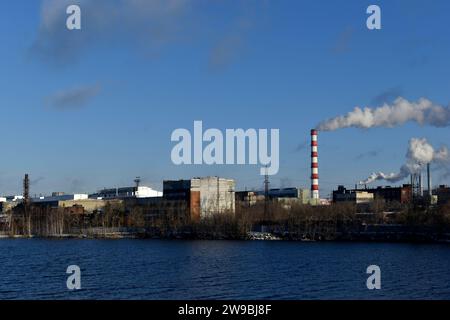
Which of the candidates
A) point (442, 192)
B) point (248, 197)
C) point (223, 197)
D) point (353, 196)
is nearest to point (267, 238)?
point (223, 197)

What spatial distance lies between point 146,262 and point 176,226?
57837 millimetres

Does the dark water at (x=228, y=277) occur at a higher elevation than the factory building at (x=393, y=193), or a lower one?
lower

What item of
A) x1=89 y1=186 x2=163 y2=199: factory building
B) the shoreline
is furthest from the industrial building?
x1=89 y1=186 x2=163 y2=199: factory building

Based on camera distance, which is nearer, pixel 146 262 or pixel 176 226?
pixel 146 262

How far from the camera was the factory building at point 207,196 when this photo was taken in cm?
11850

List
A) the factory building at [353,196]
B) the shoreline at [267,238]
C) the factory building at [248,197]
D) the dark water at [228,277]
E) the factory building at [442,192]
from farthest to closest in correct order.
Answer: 1. the factory building at [248,197]
2. the factory building at [353,196]
3. the factory building at [442,192]
4. the shoreline at [267,238]
5. the dark water at [228,277]

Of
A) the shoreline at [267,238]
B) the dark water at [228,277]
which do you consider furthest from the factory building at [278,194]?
the dark water at [228,277]

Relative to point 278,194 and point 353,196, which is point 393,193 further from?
point 278,194

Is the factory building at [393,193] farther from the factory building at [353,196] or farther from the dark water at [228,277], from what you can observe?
the dark water at [228,277]

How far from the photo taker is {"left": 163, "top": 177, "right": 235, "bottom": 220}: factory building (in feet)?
389

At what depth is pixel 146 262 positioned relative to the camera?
55500 millimetres

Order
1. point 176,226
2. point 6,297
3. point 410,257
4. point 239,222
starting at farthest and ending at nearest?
point 176,226
point 239,222
point 410,257
point 6,297
